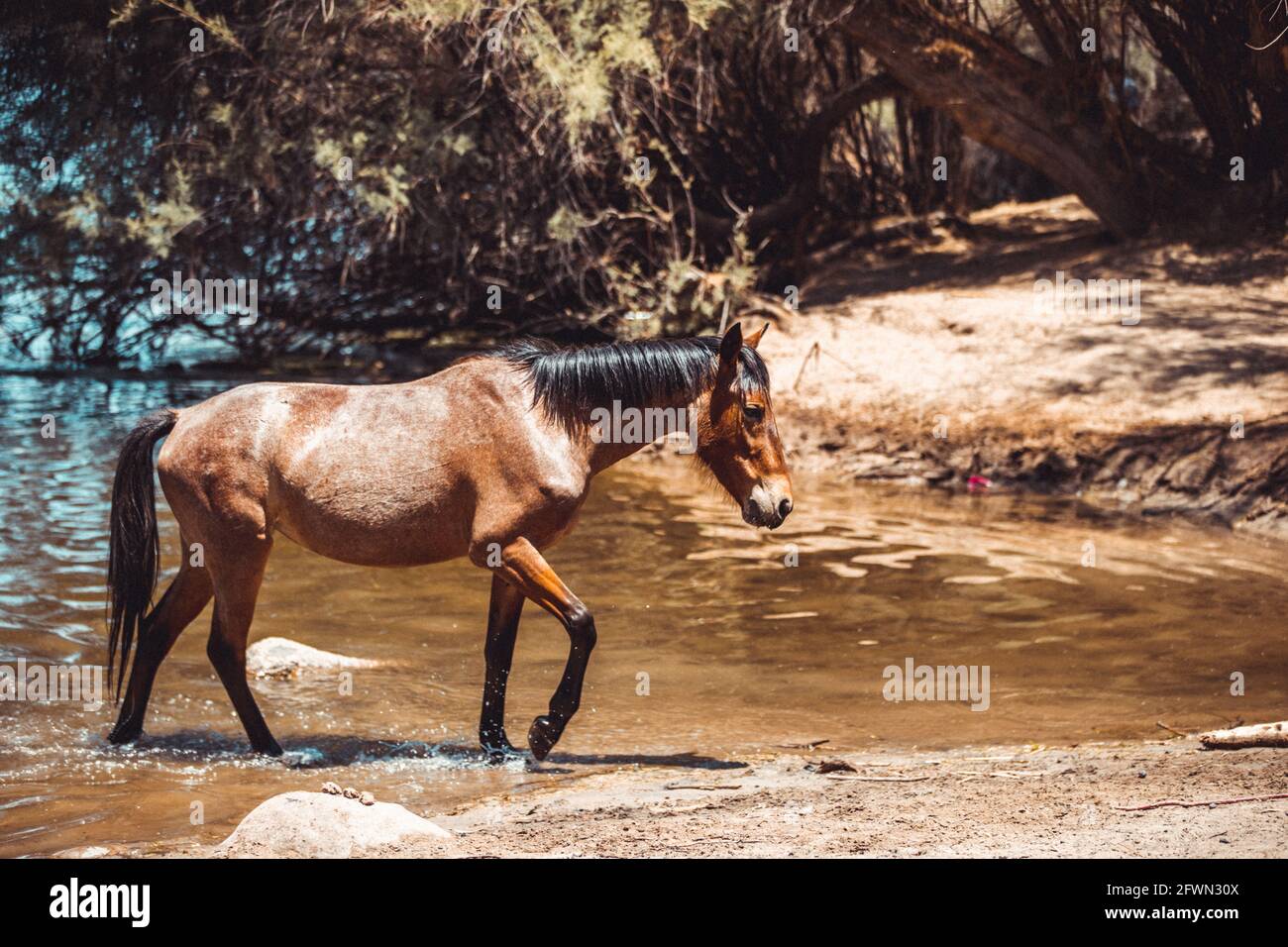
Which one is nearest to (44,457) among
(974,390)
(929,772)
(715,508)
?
(715,508)

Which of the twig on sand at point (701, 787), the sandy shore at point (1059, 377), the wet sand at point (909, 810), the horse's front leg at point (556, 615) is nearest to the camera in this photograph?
the wet sand at point (909, 810)

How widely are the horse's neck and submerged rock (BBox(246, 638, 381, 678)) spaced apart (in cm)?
220

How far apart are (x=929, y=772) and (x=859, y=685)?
1576 mm

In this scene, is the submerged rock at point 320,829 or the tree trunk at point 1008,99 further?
the tree trunk at point 1008,99

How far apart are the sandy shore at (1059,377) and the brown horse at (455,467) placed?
20.4 feet

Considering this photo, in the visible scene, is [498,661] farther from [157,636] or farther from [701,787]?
[157,636]

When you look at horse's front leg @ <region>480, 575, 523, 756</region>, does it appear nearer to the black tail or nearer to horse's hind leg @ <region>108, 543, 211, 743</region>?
horse's hind leg @ <region>108, 543, 211, 743</region>

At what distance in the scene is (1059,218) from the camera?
17859 mm

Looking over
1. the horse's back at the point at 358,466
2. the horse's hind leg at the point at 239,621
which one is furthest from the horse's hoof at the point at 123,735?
the horse's back at the point at 358,466

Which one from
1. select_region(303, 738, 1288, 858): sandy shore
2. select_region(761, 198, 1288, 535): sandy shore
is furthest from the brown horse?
select_region(761, 198, 1288, 535): sandy shore

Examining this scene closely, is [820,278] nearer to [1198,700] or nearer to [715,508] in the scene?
[715,508]

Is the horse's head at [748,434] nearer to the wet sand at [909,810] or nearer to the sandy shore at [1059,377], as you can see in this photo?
the wet sand at [909,810]

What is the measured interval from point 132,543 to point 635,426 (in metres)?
2.45

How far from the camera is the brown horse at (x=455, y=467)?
617 cm
